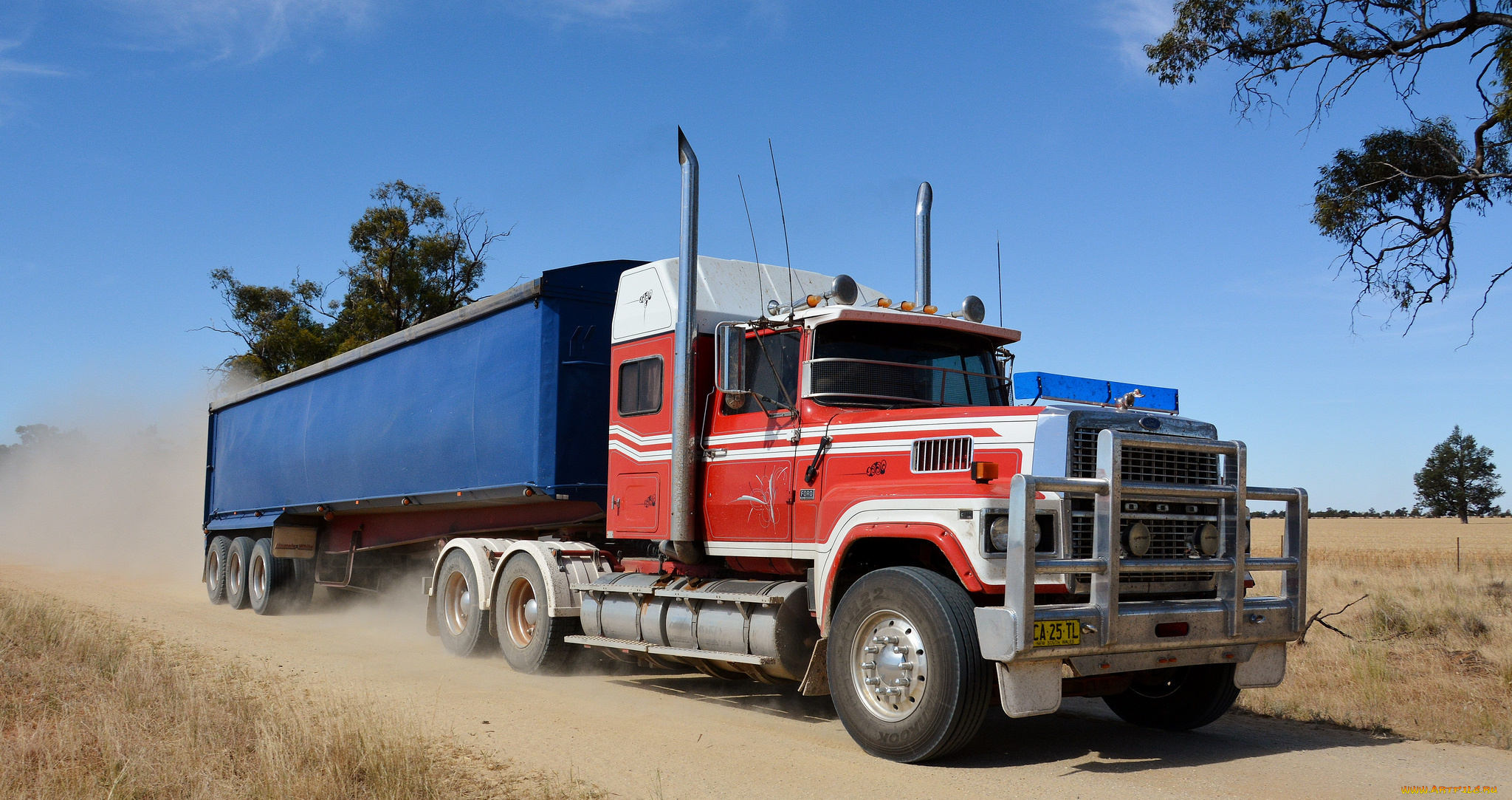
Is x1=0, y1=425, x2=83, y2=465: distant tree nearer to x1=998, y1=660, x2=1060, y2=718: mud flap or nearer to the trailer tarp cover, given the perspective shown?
the trailer tarp cover

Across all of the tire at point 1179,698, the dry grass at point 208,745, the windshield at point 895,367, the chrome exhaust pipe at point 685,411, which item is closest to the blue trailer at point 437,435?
the chrome exhaust pipe at point 685,411

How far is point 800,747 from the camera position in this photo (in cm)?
711

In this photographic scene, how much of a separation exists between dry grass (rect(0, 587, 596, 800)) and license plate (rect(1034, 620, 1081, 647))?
2.44 meters

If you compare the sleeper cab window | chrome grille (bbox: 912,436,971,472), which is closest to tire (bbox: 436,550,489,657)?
the sleeper cab window

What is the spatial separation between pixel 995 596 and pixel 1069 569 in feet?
2.75

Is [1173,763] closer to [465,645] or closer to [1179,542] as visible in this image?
[1179,542]

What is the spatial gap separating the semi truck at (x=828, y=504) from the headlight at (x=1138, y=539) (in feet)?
0.06

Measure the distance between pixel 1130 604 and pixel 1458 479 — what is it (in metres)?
84.7

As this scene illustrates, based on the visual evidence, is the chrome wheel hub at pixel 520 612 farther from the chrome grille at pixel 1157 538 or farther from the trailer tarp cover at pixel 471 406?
the chrome grille at pixel 1157 538

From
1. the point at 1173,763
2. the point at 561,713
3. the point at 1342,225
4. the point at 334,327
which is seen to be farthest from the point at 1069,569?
the point at 334,327

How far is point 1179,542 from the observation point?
22.4 feet

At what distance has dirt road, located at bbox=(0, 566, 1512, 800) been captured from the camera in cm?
607

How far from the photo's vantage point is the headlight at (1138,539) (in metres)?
6.56

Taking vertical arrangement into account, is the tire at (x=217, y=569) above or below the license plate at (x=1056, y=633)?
below
